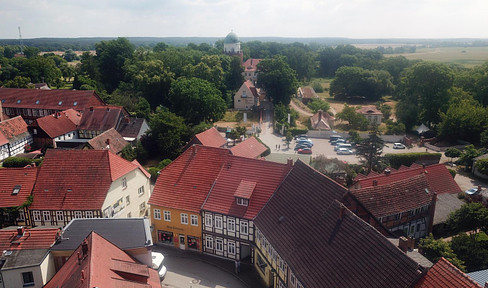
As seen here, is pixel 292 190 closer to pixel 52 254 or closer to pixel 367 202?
pixel 367 202

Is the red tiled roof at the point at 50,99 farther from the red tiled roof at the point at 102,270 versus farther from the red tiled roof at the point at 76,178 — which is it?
the red tiled roof at the point at 102,270

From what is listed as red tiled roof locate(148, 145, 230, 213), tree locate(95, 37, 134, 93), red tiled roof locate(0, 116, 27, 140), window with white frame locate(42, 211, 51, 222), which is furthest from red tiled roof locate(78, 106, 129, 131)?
tree locate(95, 37, 134, 93)

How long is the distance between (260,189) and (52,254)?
45.6 ft

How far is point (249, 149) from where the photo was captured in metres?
42.4

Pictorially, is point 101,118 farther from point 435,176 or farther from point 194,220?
point 435,176

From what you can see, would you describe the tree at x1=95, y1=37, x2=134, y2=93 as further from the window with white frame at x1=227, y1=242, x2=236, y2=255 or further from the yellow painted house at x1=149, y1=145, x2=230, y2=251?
the window with white frame at x1=227, y1=242, x2=236, y2=255

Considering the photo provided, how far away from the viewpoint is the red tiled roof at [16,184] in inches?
1107

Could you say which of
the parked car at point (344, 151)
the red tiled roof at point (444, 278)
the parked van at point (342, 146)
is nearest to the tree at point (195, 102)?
the parked van at point (342, 146)

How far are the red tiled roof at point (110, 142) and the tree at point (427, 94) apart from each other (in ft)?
163

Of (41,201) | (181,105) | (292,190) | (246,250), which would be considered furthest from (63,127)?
(292,190)

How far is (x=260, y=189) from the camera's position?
26531 millimetres

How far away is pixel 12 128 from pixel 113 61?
45.3 meters

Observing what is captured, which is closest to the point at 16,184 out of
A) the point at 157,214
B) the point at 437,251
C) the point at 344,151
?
the point at 157,214

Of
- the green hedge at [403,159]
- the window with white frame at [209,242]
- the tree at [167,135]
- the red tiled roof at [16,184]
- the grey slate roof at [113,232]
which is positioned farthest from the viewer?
the tree at [167,135]
